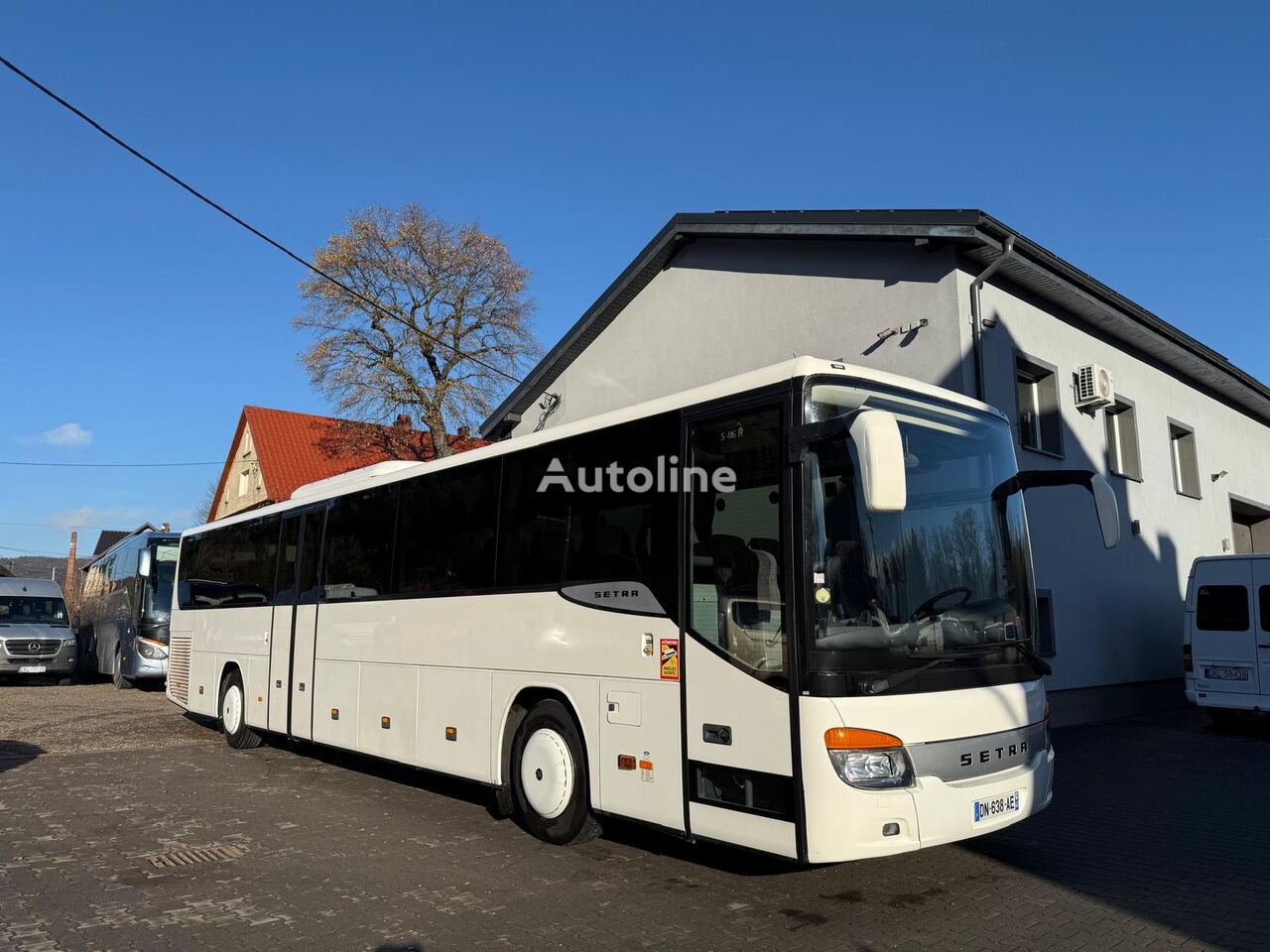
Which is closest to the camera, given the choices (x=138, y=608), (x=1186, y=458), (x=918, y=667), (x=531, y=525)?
(x=918, y=667)

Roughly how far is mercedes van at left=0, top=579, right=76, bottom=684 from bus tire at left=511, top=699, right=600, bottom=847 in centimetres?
1890

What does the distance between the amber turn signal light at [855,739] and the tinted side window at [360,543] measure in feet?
17.8

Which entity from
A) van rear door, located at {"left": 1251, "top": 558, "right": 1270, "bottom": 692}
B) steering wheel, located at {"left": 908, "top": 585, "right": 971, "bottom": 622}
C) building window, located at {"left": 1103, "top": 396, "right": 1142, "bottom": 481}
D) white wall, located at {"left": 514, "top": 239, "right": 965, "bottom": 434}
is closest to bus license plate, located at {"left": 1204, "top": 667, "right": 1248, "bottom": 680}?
van rear door, located at {"left": 1251, "top": 558, "right": 1270, "bottom": 692}

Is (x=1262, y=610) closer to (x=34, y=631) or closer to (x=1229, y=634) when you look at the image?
(x=1229, y=634)

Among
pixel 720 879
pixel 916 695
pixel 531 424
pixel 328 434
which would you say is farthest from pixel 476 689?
pixel 328 434

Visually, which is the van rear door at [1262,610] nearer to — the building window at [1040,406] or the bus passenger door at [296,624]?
the building window at [1040,406]

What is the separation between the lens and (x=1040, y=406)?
14.9 m

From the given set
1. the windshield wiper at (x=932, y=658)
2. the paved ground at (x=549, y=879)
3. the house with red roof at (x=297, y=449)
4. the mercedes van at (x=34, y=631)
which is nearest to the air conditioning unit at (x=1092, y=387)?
the paved ground at (x=549, y=879)

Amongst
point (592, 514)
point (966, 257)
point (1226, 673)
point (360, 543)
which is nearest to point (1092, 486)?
point (592, 514)

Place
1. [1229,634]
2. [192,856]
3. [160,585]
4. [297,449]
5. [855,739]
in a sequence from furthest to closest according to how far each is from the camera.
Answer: [297,449] < [160,585] < [1229,634] < [192,856] < [855,739]

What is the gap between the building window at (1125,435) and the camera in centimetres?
1659

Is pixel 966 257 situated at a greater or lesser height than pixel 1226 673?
greater

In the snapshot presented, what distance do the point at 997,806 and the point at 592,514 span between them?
3.18 meters

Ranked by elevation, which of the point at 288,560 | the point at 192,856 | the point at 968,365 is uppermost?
the point at 968,365
